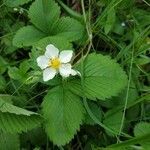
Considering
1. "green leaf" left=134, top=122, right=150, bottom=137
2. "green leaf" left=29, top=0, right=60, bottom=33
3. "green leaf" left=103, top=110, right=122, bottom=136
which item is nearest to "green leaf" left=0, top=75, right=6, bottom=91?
"green leaf" left=29, top=0, right=60, bottom=33

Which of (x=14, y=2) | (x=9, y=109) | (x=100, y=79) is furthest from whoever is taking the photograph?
(x=14, y=2)

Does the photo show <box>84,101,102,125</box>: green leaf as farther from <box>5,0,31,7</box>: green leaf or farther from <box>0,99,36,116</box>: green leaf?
<box>5,0,31,7</box>: green leaf

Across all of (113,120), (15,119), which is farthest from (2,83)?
(113,120)

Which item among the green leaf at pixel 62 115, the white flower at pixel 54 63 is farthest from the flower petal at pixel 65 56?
the green leaf at pixel 62 115

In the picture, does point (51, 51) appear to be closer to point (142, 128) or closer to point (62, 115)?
point (62, 115)

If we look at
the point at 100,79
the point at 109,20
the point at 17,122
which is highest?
the point at 109,20

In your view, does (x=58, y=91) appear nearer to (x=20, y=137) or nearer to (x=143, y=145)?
(x=20, y=137)

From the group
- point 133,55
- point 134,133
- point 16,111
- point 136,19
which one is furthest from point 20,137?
point 136,19

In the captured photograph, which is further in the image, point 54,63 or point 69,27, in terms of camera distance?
point 69,27

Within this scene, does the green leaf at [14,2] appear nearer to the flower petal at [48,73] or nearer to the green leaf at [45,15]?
the green leaf at [45,15]
